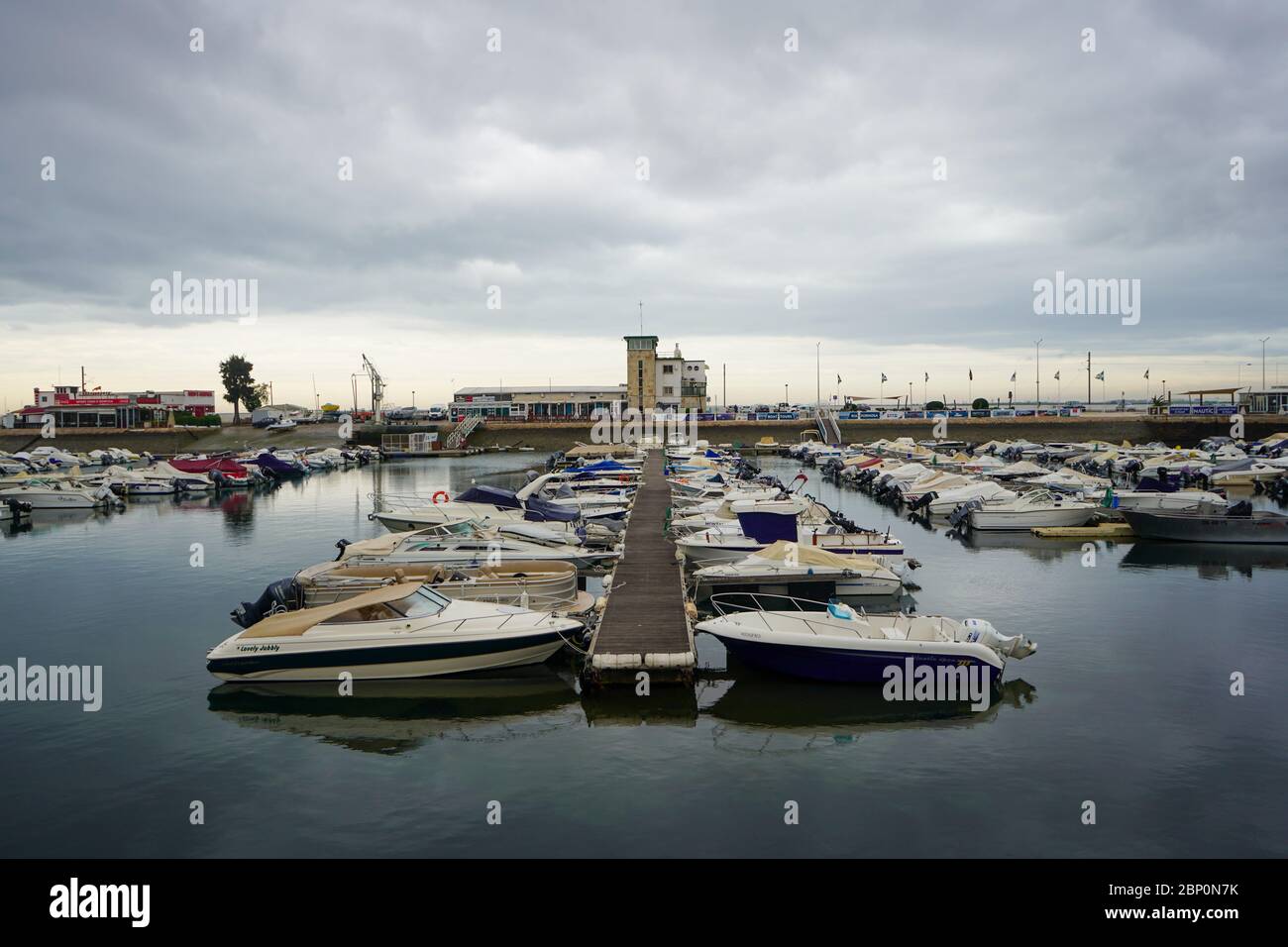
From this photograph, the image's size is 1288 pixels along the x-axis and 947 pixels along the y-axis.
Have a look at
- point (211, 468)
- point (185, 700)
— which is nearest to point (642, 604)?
point (185, 700)

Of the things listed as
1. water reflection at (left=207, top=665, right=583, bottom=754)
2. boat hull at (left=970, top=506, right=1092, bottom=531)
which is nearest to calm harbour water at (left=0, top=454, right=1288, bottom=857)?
water reflection at (left=207, top=665, right=583, bottom=754)

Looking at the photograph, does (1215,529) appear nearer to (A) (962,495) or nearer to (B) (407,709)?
(A) (962,495)

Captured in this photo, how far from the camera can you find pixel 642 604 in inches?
907

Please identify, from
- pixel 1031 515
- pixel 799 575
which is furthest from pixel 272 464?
pixel 799 575

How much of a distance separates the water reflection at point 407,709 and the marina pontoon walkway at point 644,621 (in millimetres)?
1307

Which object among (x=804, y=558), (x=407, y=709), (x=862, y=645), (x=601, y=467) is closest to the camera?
(x=407, y=709)

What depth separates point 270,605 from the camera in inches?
869

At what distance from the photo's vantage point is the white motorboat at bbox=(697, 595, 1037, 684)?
17984 millimetres

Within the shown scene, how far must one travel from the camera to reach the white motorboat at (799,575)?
84.2 ft

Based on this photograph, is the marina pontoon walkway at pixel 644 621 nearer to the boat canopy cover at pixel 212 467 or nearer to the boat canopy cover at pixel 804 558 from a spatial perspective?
the boat canopy cover at pixel 804 558

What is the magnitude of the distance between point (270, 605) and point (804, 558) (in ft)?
51.4

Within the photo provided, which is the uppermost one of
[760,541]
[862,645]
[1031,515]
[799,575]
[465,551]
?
[465,551]
